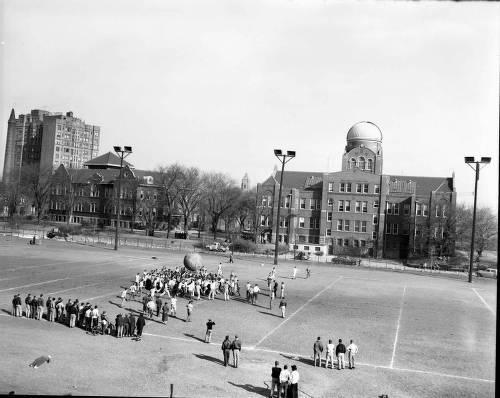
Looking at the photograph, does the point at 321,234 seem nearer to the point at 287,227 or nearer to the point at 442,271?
the point at 287,227

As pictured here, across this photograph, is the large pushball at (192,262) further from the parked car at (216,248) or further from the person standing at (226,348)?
the parked car at (216,248)

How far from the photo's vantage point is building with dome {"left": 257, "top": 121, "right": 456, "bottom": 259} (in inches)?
2879

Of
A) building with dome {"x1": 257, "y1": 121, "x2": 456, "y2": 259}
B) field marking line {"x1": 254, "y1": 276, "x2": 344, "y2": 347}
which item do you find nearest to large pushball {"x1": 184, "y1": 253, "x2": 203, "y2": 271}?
field marking line {"x1": 254, "y1": 276, "x2": 344, "y2": 347}

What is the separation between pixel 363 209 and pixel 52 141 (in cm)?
13885

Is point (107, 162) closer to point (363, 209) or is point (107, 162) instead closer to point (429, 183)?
point (363, 209)

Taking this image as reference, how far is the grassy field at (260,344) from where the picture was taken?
1648 cm

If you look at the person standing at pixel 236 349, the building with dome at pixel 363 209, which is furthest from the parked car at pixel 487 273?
the person standing at pixel 236 349

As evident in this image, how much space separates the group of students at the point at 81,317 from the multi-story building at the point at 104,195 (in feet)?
236

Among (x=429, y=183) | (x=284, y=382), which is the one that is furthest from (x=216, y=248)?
(x=284, y=382)

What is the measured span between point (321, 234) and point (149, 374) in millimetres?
63676

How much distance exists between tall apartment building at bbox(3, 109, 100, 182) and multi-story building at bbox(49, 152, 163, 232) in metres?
69.9

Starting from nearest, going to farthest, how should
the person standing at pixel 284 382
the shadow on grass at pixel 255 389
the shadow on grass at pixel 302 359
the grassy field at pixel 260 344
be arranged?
the person standing at pixel 284 382 → the shadow on grass at pixel 255 389 → the grassy field at pixel 260 344 → the shadow on grass at pixel 302 359

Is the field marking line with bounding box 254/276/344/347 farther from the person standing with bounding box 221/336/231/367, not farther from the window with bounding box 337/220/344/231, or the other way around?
the window with bounding box 337/220/344/231

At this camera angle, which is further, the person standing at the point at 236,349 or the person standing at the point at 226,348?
the person standing at the point at 226,348
